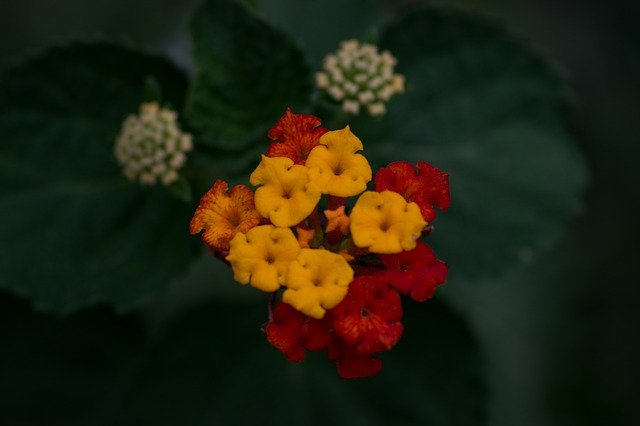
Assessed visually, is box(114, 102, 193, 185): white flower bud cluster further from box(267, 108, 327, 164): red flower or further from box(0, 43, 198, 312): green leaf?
box(267, 108, 327, 164): red flower

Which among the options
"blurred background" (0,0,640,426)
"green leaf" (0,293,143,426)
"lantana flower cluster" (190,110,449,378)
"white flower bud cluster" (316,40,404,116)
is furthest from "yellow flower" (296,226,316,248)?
"blurred background" (0,0,640,426)

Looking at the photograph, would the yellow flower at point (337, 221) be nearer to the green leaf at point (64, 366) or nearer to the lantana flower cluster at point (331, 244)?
the lantana flower cluster at point (331, 244)

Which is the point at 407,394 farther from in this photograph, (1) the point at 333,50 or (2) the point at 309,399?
(1) the point at 333,50

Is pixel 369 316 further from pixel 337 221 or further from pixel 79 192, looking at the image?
pixel 79 192

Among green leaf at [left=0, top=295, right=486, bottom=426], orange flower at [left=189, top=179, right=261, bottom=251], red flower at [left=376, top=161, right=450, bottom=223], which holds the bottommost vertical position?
green leaf at [left=0, top=295, right=486, bottom=426]

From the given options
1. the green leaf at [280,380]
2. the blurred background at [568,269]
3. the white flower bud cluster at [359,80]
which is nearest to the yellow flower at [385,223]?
the white flower bud cluster at [359,80]

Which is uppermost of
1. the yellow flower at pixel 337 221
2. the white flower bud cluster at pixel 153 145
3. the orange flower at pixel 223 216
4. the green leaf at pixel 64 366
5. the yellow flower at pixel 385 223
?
the yellow flower at pixel 385 223
